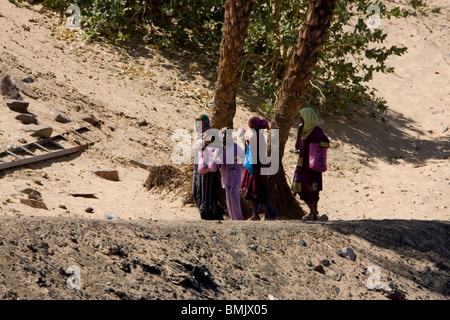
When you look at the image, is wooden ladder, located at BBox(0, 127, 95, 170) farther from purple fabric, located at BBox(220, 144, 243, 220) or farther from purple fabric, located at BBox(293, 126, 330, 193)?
purple fabric, located at BBox(293, 126, 330, 193)

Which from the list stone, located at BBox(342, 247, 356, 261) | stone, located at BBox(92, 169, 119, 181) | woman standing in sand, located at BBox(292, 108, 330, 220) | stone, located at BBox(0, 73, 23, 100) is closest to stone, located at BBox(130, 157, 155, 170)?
stone, located at BBox(92, 169, 119, 181)

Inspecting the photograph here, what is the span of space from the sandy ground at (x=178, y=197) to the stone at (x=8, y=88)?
0.12 m

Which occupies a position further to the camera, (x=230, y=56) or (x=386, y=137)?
(x=386, y=137)

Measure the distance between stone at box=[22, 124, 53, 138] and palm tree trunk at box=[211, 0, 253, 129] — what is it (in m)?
2.24

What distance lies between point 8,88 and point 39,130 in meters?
1.21

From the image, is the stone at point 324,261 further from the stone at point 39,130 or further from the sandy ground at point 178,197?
the stone at point 39,130

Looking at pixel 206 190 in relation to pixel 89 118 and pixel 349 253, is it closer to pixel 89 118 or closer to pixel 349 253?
pixel 349 253

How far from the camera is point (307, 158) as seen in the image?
6699mm

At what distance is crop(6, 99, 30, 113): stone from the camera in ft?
28.8

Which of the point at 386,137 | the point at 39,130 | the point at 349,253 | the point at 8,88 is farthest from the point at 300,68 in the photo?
the point at 386,137

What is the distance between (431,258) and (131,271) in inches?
118

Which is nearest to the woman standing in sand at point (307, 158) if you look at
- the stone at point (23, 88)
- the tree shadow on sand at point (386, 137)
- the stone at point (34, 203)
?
the stone at point (34, 203)

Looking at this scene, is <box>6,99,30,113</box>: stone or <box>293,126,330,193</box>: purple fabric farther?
<box>6,99,30,113</box>: stone
